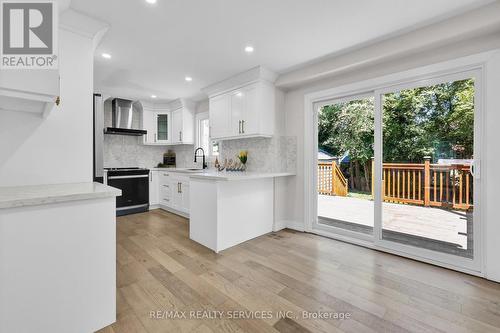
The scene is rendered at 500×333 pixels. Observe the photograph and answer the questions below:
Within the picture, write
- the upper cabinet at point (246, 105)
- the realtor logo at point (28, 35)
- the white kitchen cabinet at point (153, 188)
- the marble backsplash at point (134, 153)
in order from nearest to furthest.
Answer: the realtor logo at point (28, 35), the upper cabinet at point (246, 105), the white kitchen cabinet at point (153, 188), the marble backsplash at point (134, 153)

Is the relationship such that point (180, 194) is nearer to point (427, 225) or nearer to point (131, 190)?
point (131, 190)

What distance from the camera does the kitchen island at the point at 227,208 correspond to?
262 centimetres

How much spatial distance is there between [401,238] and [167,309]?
2.67m

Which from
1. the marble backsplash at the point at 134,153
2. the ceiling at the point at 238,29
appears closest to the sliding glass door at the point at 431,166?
the ceiling at the point at 238,29

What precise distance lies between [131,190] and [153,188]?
482 millimetres

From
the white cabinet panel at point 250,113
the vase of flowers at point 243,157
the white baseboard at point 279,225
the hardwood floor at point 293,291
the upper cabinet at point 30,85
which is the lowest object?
the hardwood floor at point 293,291

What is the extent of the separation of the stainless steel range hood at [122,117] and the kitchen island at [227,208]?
2.66 metres

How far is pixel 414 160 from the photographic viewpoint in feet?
8.31

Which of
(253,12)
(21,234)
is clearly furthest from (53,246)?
(253,12)

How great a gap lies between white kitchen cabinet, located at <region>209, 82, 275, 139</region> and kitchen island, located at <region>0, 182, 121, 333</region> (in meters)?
2.21

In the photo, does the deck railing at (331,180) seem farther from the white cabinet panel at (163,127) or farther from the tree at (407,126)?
the white cabinet panel at (163,127)

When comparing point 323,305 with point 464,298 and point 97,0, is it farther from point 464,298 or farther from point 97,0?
point 97,0

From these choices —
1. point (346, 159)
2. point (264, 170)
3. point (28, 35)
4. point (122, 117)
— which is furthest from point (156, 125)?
point (346, 159)

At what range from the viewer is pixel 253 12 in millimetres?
1960
